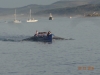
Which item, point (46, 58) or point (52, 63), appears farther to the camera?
point (46, 58)

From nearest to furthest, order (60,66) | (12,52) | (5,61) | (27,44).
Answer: (60,66) → (5,61) → (12,52) → (27,44)

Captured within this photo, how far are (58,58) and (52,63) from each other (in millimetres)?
3300

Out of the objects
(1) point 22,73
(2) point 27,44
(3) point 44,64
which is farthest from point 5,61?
(2) point 27,44

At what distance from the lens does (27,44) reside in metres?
57.6

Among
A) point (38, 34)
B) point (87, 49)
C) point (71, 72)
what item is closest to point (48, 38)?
point (38, 34)

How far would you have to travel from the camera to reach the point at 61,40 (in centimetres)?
6275

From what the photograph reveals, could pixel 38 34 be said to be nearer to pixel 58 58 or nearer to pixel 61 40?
pixel 61 40

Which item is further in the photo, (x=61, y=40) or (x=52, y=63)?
(x=61, y=40)

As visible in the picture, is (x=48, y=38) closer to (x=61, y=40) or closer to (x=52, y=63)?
(x=61, y=40)

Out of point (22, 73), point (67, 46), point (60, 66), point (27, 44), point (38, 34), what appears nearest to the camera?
point (22, 73)

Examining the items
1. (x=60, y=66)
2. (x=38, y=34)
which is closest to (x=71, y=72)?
(x=60, y=66)

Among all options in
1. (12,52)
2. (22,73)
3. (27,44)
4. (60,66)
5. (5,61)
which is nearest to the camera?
(22,73)

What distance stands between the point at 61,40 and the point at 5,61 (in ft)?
77.8

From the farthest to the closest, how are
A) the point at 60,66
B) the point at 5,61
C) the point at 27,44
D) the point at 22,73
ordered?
1. the point at 27,44
2. the point at 5,61
3. the point at 60,66
4. the point at 22,73
